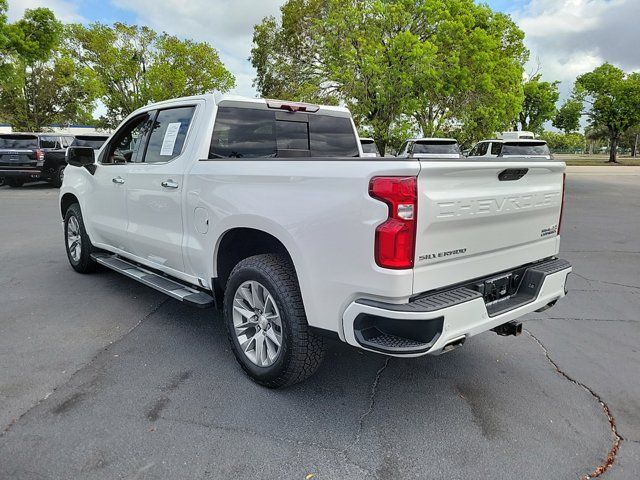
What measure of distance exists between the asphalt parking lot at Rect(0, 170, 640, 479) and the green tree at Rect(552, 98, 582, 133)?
55790 mm

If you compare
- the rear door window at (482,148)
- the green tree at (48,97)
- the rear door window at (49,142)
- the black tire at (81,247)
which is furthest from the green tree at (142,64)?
the black tire at (81,247)

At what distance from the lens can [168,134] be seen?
4.19 m

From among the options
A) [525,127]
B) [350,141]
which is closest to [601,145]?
[525,127]

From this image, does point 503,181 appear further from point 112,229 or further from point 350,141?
point 112,229

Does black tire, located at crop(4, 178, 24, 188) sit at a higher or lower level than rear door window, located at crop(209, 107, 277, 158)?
lower

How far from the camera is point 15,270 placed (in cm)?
626

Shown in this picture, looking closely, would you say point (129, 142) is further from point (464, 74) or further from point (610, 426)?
point (464, 74)

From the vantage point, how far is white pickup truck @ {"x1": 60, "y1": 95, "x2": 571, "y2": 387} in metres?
2.46

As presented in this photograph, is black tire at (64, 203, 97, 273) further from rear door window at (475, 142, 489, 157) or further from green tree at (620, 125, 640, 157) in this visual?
green tree at (620, 125, 640, 157)

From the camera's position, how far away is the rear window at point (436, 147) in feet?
53.5

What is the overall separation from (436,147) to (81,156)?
43.2 feet

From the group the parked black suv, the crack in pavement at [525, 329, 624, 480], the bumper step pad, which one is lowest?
the crack in pavement at [525, 329, 624, 480]

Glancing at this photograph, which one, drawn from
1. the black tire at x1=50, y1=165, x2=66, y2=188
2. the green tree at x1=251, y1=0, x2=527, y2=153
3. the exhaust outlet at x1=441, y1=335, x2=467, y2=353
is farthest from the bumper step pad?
the green tree at x1=251, y1=0, x2=527, y2=153

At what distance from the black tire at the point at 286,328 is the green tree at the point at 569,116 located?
191 feet
